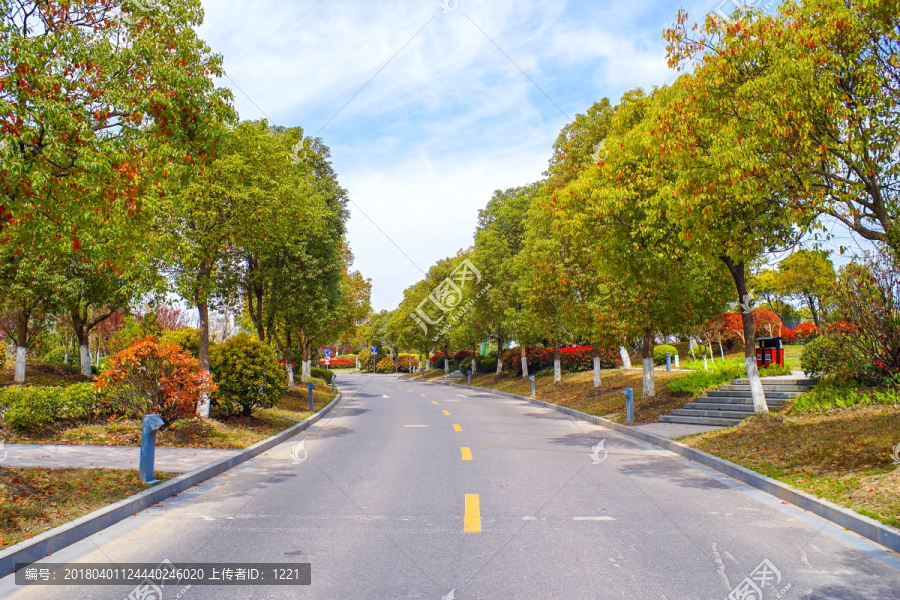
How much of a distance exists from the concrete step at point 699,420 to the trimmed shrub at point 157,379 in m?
11.5

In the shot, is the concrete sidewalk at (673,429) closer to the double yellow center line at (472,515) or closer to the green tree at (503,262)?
the double yellow center line at (472,515)

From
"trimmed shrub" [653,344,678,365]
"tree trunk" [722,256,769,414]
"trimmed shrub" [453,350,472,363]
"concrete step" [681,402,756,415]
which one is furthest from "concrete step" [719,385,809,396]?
"trimmed shrub" [453,350,472,363]

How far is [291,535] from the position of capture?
625cm

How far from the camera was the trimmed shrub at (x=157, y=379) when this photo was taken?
11.9 m

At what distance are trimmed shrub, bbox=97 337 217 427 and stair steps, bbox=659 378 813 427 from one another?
11746 millimetres

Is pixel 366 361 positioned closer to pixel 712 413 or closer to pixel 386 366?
pixel 386 366

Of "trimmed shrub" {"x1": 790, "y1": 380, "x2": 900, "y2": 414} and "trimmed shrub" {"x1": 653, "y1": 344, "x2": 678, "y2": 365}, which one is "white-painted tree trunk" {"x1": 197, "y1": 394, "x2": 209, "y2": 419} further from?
"trimmed shrub" {"x1": 653, "y1": 344, "x2": 678, "y2": 365}

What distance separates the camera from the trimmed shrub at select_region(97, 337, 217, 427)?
11.9 meters

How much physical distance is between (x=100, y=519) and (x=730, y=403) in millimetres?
15038

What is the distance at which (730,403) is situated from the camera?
653 inches

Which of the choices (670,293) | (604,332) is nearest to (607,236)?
(670,293)

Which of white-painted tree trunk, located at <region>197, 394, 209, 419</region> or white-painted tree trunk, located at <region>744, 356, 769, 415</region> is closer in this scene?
white-painted tree trunk, located at <region>744, 356, 769, 415</region>

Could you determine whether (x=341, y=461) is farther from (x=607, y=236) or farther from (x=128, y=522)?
(x=607, y=236)

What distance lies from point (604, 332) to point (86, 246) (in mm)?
16207
